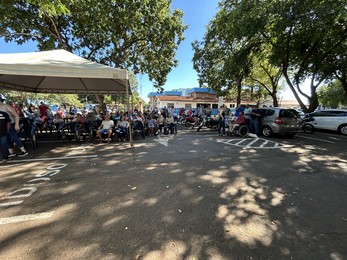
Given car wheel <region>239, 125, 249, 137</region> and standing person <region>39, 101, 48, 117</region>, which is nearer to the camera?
car wheel <region>239, 125, 249, 137</region>

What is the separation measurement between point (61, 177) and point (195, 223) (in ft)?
10.9

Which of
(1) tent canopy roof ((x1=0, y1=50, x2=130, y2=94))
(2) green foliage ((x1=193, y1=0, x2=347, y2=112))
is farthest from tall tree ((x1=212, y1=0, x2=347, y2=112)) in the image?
(1) tent canopy roof ((x1=0, y1=50, x2=130, y2=94))

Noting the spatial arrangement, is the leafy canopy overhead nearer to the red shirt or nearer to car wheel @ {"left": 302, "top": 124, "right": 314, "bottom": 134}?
the red shirt

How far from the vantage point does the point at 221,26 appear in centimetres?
1565

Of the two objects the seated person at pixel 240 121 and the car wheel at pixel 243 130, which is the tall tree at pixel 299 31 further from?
the car wheel at pixel 243 130

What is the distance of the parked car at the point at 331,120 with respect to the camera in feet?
39.3

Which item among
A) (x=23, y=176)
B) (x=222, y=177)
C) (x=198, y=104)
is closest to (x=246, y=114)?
(x=222, y=177)

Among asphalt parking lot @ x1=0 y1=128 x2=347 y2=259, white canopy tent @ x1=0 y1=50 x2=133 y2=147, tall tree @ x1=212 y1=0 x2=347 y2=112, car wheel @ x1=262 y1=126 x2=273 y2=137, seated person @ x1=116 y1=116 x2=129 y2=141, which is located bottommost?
asphalt parking lot @ x1=0 y1=128 x2=347 y2=259

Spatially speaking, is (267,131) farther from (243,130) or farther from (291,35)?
(291,35)

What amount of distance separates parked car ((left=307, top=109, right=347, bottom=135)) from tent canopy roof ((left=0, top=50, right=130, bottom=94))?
1249 centimetres

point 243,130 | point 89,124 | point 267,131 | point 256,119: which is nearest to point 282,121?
point 267,131

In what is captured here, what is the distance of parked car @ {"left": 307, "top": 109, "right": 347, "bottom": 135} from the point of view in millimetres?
11980

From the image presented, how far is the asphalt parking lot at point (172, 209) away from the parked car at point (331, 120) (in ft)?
27.1

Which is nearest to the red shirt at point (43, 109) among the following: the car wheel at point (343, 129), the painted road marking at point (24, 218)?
the painted road marking at point (24, 218)
